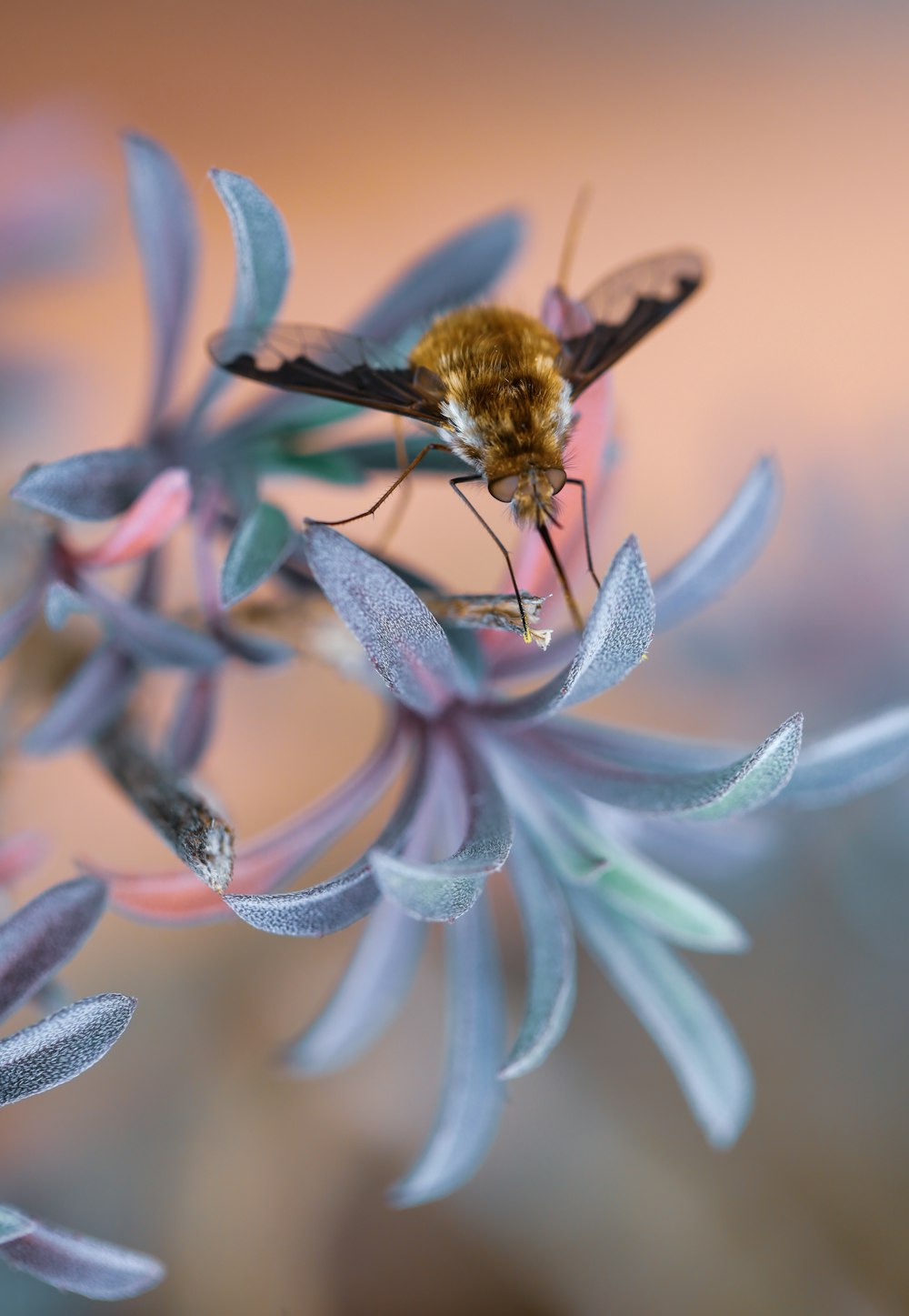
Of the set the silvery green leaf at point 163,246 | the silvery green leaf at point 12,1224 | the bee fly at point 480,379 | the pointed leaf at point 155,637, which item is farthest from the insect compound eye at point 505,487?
the silvery green leaf at point 12,1224

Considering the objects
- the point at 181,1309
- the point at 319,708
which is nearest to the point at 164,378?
the point at 319,708

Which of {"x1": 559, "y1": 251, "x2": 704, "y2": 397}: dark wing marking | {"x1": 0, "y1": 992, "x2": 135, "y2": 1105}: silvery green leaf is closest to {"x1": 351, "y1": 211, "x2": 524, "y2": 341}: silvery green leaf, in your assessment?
{"x1": 559, "y1": 251, "x2": 704, "y2": 397}: dark wing marking

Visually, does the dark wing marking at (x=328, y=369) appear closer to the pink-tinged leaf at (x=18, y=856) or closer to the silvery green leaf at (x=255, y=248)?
the silvery green leaf at (x=255, y=248)

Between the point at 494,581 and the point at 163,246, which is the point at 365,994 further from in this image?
the point at 494,581

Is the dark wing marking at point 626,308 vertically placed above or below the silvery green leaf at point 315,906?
above

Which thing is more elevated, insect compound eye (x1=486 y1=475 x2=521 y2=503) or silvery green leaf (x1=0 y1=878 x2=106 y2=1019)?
insect compound eye (x1=486 y1=475 x2=521 y2=503)

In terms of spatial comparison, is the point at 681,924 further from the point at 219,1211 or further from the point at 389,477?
the point at 219,1211

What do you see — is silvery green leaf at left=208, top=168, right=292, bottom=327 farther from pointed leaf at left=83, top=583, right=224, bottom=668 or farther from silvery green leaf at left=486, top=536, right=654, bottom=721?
silvery green leaf at left=486, top=536, right=654, bottom=721
